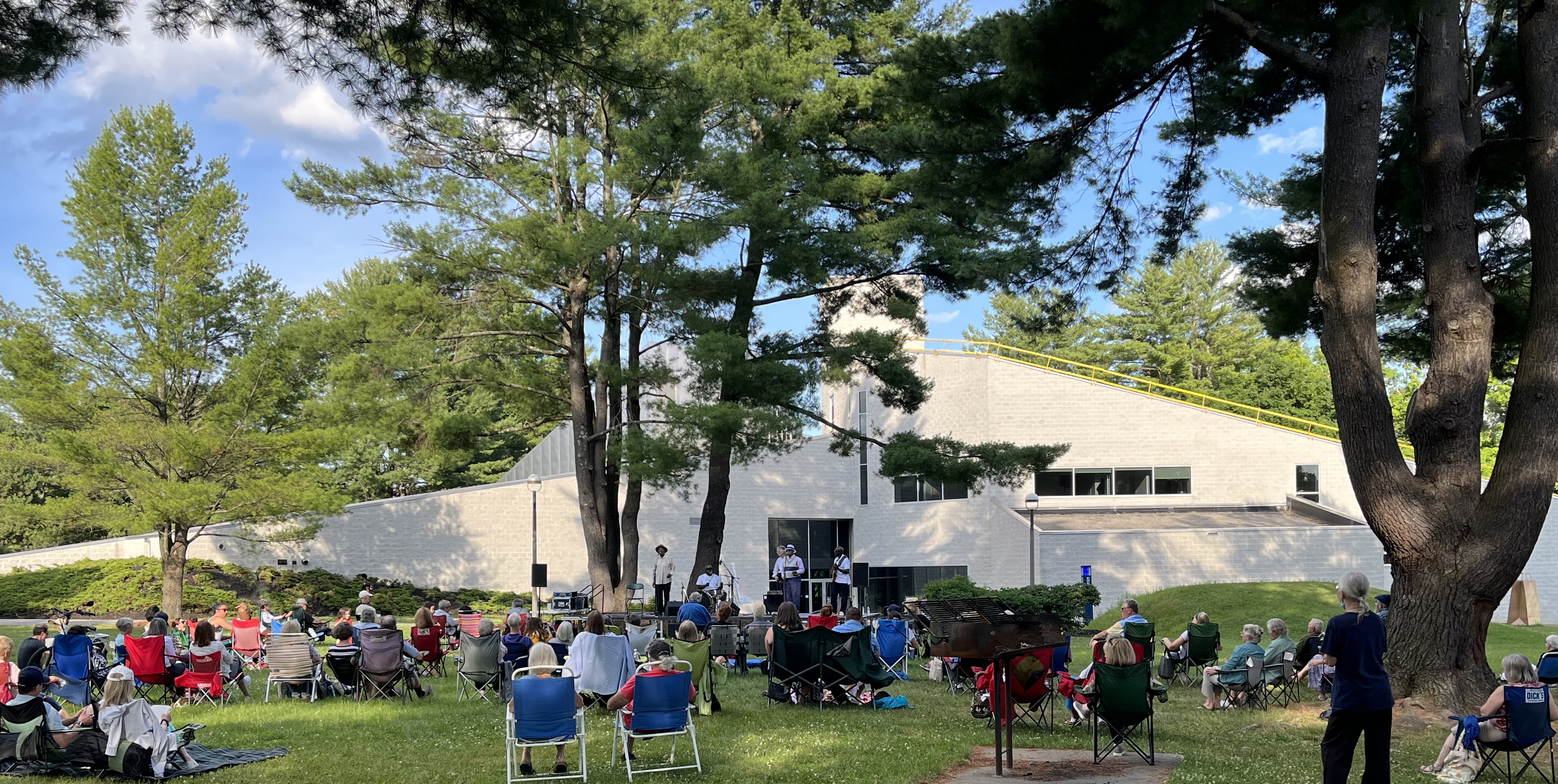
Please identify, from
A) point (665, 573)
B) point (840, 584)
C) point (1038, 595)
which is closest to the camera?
point (665, 573)

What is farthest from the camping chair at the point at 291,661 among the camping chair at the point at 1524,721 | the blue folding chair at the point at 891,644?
the camping chair at the point at 1524,721

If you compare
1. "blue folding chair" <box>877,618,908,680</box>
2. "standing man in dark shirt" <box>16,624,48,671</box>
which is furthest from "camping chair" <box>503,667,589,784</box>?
"blue folding chair" <box>877,618,908,680</box>

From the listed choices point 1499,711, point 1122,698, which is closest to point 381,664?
point 1122,698

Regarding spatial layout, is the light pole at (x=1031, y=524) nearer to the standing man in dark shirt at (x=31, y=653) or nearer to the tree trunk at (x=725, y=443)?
the tree trunk at (x=725, y=443)

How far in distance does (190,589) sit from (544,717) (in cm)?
2357

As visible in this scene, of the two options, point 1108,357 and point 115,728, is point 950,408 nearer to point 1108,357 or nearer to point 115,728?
point 1108,357

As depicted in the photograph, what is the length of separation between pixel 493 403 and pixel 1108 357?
26.3 m

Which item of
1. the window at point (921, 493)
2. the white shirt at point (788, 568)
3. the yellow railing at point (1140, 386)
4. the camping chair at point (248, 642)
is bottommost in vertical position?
the camping chair at point (248, 642)

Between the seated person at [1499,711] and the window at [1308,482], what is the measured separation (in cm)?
2380

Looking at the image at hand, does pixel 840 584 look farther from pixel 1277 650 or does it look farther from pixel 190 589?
pixel 190 589

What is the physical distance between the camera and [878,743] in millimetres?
9086

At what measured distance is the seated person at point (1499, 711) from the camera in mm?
8023

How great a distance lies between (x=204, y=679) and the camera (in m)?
11.5

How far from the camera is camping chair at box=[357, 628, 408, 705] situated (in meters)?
11.6
